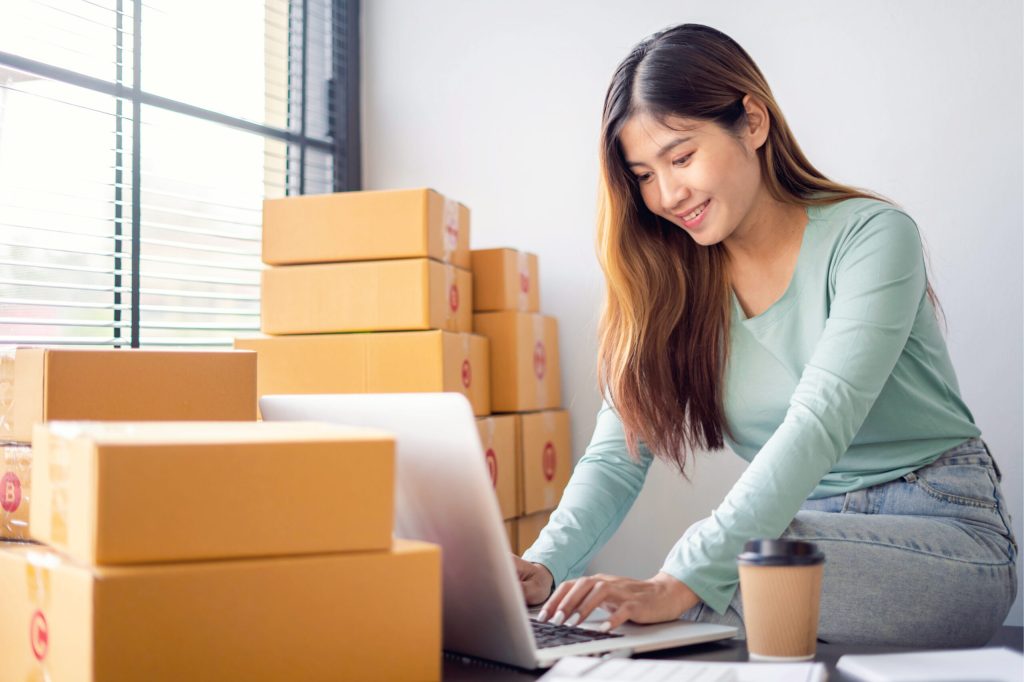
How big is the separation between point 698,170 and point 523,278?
3.82ft

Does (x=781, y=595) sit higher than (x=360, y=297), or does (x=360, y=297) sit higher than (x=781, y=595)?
(x=360, y=297)

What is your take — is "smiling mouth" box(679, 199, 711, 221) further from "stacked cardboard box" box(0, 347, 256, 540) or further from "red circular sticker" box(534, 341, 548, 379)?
"red circular sticker" box(534, 341, 548, 379)

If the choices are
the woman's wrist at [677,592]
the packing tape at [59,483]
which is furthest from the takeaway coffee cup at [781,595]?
the packing tape at [59,483]

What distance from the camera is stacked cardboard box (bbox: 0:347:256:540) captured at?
106 cm

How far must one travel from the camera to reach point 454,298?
242cm

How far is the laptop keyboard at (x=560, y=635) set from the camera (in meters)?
0.85

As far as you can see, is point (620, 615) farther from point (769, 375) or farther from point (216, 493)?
point (769, 375)

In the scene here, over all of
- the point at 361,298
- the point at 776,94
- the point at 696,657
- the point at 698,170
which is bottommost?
the point at 696,657

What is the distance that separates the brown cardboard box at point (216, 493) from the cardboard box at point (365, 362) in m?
1.51

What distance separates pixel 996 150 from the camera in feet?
7.41

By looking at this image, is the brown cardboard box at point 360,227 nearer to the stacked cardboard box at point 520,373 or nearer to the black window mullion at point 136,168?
the stacked cardboard box at point 520,373

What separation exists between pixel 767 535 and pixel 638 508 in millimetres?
1588

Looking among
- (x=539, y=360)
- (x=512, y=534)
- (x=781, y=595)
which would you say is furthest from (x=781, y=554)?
(x=539, y=360)

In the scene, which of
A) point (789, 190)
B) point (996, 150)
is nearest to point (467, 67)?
point (996, 150)
